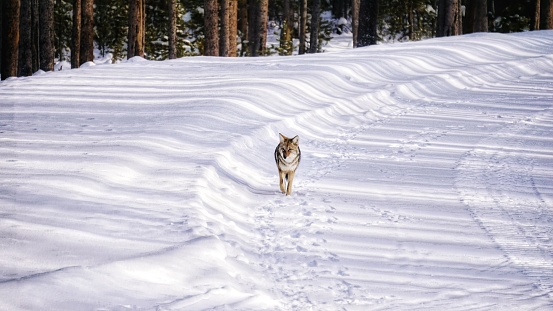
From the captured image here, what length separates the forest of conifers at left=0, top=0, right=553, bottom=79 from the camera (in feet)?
70.0

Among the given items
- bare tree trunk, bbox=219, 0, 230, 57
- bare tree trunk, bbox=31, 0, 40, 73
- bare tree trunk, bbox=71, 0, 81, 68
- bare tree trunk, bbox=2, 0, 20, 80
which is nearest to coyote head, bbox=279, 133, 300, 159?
Answer: bare tree trunk, bbox=2, 0, 20, 80

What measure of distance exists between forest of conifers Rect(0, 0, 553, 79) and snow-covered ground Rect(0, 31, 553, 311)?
20.4 feet

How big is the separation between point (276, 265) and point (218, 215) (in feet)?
4.47

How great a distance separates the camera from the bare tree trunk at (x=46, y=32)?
21281 mm

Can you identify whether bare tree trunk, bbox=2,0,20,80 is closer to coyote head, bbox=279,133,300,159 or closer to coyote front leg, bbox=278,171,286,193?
coyote head, bbox=279,133,300,159

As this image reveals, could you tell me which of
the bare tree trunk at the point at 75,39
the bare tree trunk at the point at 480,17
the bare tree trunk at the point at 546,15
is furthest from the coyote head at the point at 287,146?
the bare tree trunk at the point at 546,15

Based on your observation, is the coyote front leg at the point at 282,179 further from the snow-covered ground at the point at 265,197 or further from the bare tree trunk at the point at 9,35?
the bare tree trunk at the point at 9,35

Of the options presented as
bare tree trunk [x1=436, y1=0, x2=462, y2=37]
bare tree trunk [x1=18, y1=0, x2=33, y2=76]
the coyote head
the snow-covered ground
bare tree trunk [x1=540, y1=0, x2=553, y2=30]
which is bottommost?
the snow-covered ground

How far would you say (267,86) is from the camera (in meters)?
15.0

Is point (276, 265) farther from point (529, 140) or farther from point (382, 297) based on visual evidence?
point (529, 140)

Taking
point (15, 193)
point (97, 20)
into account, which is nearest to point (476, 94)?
point (15, 193)

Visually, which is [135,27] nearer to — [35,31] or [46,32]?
[46,32]

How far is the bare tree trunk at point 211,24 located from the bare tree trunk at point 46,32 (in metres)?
5.54

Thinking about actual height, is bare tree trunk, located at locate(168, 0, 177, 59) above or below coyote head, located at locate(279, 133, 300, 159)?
above
